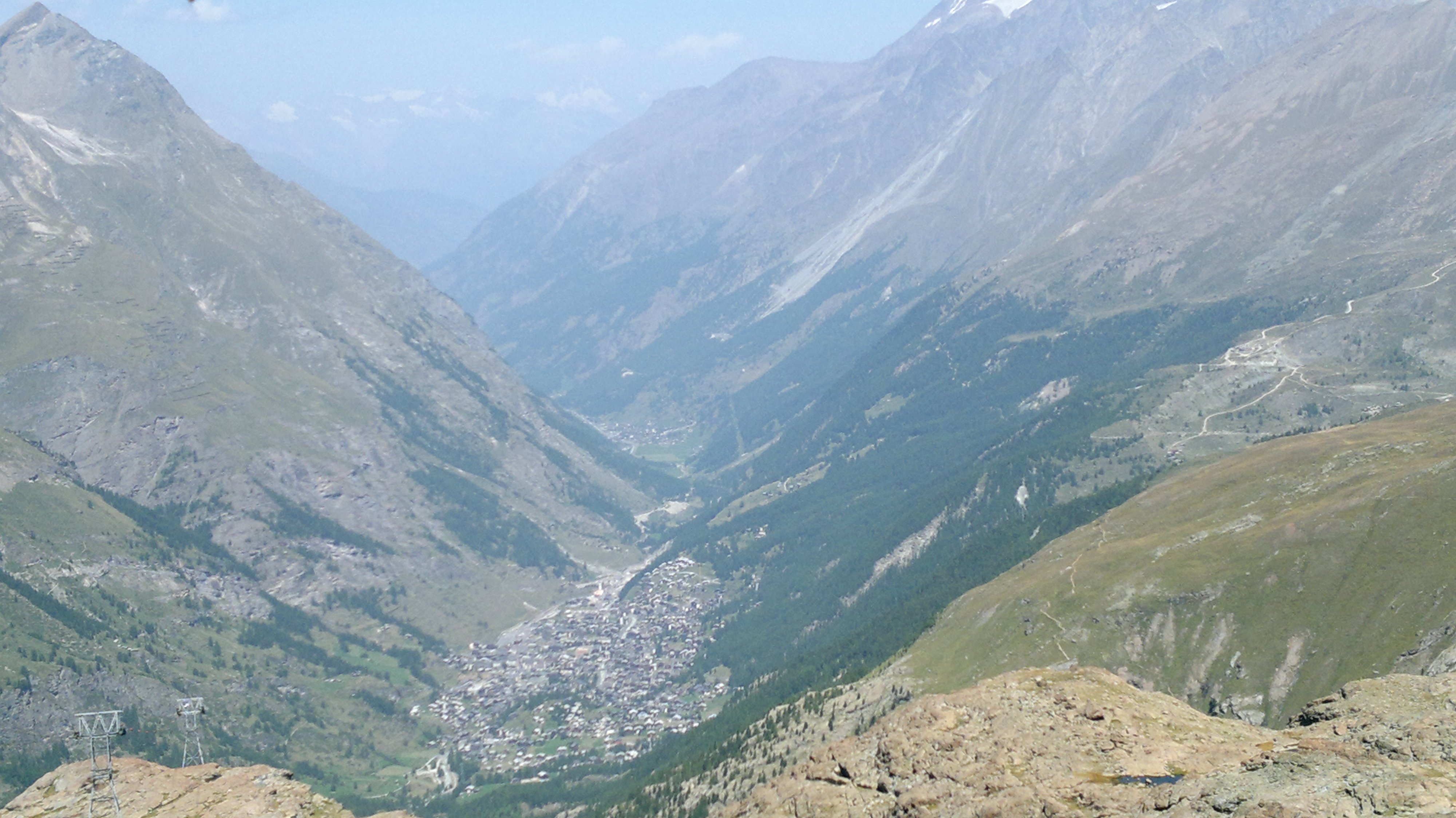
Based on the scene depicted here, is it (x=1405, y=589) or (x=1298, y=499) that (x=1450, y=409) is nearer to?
(x=1298, y=499)

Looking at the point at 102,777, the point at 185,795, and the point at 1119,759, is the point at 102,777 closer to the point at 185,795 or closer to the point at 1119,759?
the point at 185,795

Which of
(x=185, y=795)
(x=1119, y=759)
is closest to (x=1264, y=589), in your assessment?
(x=1119, y=759)

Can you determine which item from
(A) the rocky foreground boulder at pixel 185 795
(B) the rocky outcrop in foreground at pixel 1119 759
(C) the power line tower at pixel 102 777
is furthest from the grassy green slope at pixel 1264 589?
(C) the power line tower at pixel 102 777

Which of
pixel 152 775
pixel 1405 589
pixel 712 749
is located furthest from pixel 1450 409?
pixel 152 775

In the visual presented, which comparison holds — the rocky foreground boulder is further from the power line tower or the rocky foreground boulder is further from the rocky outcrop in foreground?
the rocky outcrop in foreground

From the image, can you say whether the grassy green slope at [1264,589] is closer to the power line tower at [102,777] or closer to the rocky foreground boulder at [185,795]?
the rocky foreground boulder at [185,795]

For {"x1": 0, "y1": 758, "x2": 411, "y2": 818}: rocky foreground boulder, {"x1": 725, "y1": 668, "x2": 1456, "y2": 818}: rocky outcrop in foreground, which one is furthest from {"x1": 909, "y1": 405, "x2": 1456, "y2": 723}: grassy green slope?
{"x1": 0, "y1": 758, "x2": 411, "y2": 818}: rocky foreground boulder
